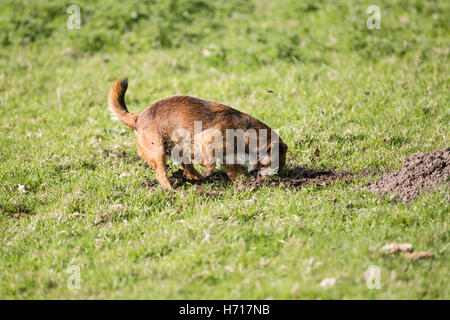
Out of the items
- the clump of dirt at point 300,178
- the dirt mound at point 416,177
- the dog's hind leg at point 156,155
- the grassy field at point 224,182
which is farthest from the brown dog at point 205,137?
the dirt mound at point 416,177

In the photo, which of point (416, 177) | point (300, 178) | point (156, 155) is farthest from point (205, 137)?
point (416, 177)

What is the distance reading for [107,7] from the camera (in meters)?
11.2

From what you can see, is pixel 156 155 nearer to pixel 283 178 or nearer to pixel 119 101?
pixel 119 101

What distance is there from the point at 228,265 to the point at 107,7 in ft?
30.1

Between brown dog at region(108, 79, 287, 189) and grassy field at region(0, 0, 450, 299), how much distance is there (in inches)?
13.2

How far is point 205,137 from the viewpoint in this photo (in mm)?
5074

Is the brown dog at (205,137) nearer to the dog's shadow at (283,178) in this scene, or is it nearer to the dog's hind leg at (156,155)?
the dog's hind leg at (156,155)

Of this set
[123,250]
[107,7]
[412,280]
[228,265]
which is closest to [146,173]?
[123,250]

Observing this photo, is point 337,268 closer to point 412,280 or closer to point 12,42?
point 412,280

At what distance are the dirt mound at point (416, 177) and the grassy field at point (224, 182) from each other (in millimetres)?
149

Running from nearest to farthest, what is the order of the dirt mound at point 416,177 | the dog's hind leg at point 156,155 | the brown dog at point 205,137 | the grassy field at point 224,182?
the grassy field at point 224,182, the dirt mound at point 416,177, the brown dog at point 205,137, the dog's hind leg at point 156,155

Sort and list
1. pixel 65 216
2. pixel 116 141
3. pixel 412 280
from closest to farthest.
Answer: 1. pixel 412 280
2. pixel 65 216
3. pixel 116 141

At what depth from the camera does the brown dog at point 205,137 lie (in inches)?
201

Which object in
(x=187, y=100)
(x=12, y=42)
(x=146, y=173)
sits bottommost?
(x=146, y=173)
